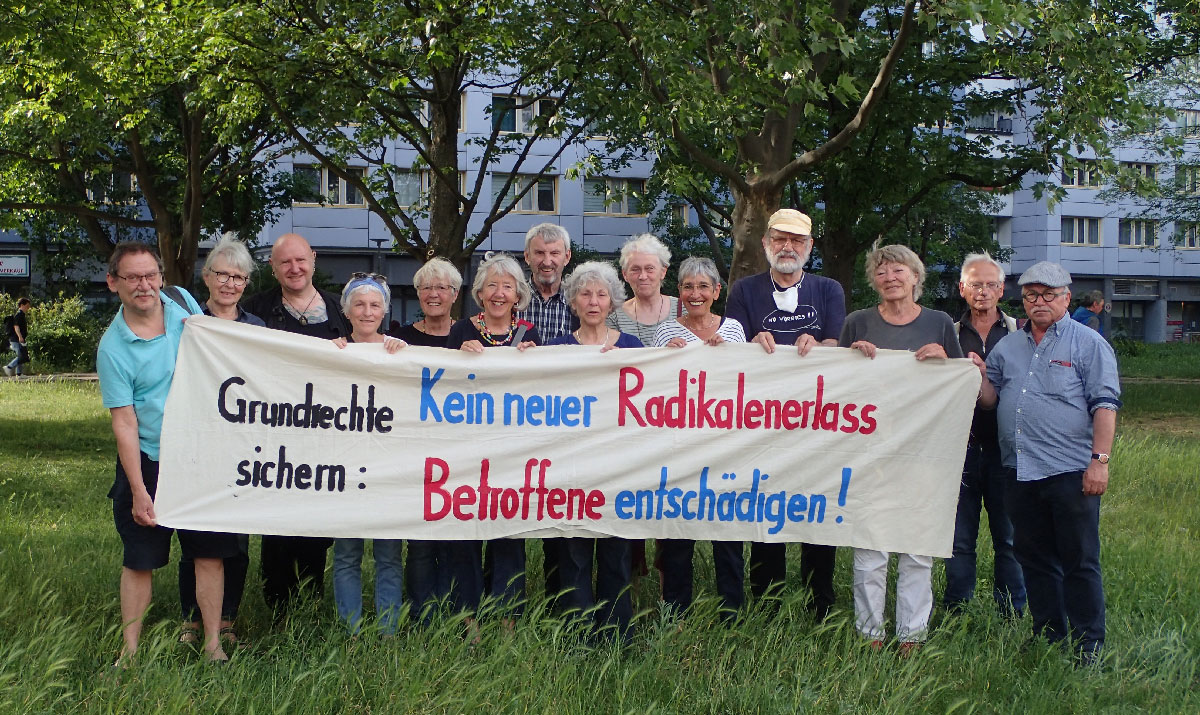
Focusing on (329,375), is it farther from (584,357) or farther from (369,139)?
(369,139)

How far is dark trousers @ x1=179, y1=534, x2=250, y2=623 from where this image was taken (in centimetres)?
515

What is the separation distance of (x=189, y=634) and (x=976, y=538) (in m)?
3.72

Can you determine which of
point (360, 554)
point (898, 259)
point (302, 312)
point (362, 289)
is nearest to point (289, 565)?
point (360, 554)

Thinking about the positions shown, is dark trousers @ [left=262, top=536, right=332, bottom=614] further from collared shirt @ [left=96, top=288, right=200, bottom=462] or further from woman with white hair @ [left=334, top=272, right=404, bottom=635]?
collared shirt @ [left=96, top=288, right=200, bottom=462]

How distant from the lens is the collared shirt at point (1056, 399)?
193 inches

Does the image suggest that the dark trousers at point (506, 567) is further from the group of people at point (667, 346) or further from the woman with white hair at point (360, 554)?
the woman with white hair at point (360, 554)

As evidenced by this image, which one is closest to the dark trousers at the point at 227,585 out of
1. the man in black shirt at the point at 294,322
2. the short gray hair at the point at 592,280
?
the man in black shirt at the point at 294,322

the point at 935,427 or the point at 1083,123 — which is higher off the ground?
the point at 1083,123

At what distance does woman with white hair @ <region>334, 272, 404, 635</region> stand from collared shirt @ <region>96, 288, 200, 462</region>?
2.32ft

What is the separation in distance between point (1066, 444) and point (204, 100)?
13.9 m

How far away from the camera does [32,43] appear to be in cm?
1055

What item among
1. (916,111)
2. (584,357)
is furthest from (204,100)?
(584,357)

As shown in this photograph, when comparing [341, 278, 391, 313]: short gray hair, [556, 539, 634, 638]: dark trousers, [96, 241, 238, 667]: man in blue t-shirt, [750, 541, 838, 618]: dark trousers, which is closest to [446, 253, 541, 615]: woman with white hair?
[556, 539, 634, 638]: dark trousers

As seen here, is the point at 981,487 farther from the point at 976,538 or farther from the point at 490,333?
the point at 490,333
